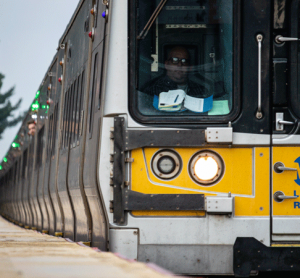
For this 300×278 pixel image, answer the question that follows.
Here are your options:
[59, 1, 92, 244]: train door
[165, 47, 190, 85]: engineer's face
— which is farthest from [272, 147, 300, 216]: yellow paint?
[59, 1, 92, 244]: train door

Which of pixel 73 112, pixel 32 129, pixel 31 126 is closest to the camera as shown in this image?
pixel 73 112

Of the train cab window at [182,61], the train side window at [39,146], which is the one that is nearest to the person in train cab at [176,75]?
the train cab window at [182,61]

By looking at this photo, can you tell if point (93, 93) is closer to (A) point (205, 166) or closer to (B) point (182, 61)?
(B) point (182, 61)

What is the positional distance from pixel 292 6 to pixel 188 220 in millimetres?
1712

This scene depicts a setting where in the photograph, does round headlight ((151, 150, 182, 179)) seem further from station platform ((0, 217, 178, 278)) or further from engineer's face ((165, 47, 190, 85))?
station platform ((0, 217, 178, 278))

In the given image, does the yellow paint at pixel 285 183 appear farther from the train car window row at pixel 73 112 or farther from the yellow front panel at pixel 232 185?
the train car window row at pixel 73 112

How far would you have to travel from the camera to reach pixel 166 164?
4.66 m

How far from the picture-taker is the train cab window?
4.77 m

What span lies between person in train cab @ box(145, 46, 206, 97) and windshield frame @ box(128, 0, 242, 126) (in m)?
0.17

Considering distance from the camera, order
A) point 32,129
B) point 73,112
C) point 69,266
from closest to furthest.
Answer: point 69,266
point 73,112
point 32,129

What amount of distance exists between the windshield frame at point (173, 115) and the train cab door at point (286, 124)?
266 millimetres

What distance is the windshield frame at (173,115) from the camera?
186 inches

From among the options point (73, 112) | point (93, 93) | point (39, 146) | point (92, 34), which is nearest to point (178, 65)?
point (93, 93)

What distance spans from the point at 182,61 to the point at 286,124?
862 millimetres
